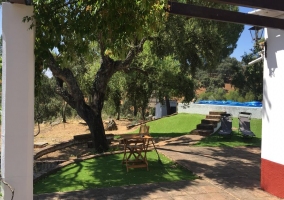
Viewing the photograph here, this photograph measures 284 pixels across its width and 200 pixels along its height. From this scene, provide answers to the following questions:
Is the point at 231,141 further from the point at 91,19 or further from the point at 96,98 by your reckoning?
the point at 91,19

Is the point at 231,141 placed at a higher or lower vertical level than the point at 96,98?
lower

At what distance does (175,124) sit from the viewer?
17.6m

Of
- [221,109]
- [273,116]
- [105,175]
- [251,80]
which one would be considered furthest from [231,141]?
[251,80]

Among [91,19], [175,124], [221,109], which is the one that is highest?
[91,19]

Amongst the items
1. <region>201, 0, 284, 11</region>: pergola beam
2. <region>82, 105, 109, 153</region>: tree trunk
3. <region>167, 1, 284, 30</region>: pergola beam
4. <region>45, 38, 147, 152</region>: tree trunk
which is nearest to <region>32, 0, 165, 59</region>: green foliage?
<region>167, 1, 284, 30</region>: pergola beam

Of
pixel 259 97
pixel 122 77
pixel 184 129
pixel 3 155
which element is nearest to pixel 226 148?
pixel 184 129

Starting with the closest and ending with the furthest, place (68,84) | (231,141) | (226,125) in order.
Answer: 1. (68,84)
2. (231,141)
3. (226,125)

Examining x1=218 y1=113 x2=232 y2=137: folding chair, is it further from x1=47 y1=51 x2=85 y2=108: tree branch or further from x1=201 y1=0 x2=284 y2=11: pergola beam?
x1=201 y1=0 x2=284 y2=11: pergola beam

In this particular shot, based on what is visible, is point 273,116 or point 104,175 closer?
point 273,116

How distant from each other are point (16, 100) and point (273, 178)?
16.0 ft

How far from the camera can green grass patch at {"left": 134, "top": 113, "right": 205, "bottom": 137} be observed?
16.3 meters

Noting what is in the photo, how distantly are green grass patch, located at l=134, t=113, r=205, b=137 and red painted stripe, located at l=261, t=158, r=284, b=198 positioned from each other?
9897 millimetres

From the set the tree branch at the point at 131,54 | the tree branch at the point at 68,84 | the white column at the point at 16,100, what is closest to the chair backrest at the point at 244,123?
the tree branch at the point at 131,54

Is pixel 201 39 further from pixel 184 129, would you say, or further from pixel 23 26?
pixel 23 26
